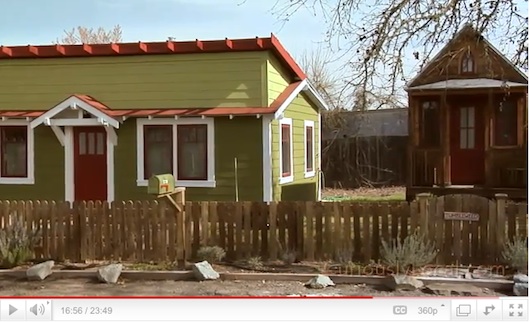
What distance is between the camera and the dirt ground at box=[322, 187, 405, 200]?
827 centimetres

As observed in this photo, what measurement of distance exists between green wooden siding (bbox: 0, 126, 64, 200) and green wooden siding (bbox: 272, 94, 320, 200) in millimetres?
2637

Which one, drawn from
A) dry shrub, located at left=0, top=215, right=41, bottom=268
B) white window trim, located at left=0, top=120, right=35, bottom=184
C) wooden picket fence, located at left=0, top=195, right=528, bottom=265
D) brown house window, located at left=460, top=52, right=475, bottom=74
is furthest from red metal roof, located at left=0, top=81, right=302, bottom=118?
brown house window, located at left=460, top=52, right=475, bottom=74

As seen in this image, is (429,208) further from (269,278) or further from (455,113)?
(455,113)

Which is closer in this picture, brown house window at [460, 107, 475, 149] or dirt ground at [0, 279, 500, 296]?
dirt ground at [0, 279, 500, 296]

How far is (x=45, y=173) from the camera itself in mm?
7508

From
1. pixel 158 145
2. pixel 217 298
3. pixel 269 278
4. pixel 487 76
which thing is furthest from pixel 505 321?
pixel 487 76

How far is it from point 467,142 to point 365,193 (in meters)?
1.85

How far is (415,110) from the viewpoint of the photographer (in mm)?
8898

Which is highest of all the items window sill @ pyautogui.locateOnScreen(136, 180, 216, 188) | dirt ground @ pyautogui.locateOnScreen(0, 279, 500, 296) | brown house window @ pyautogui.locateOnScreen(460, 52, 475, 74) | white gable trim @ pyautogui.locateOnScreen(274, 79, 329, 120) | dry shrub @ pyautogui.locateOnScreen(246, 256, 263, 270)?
brown house window @ pyautogui.locateOnScreen(460, 52, 475, 74)

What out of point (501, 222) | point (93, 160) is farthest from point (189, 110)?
point (501, 222)

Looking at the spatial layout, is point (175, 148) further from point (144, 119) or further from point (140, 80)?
point (140, 80)

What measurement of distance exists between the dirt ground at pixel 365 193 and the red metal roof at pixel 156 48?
2079 millimetres

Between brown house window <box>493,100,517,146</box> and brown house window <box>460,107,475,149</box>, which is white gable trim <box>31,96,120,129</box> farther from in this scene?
brown house window <box>493,100,517,146</box>

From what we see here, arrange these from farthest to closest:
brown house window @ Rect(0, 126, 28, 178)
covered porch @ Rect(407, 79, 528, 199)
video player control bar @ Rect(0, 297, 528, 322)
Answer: covered porch @ Rect(407, 79, 528, 199), brown house window @ Rect(0, 126, 28, 178), video player control bar @ Rect(0, 297, 528, 322)
